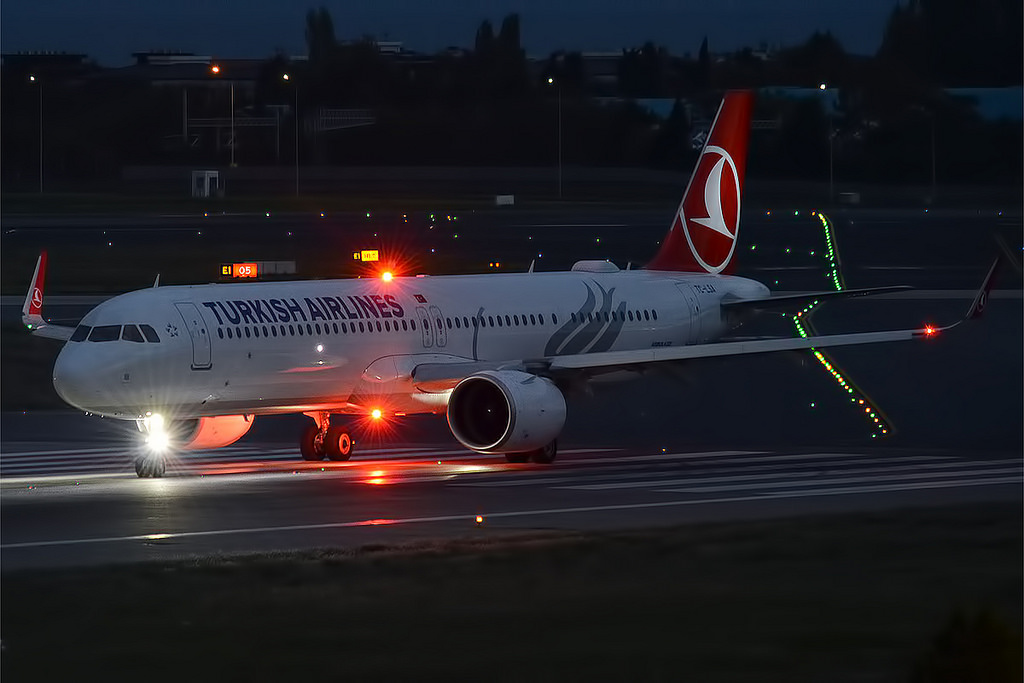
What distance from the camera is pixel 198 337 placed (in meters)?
34.5

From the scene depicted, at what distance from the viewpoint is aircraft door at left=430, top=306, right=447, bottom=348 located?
3838 centimetres

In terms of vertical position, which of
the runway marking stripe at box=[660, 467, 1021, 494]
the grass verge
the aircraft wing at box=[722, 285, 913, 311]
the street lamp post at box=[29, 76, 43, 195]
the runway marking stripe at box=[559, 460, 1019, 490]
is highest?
the street lamp post at box=[29, 76, 43, 195]

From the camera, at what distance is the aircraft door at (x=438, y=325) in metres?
38.4

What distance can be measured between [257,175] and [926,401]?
2370 inches

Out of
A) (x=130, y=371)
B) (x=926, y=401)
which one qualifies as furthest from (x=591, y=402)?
(x=130, y=371)

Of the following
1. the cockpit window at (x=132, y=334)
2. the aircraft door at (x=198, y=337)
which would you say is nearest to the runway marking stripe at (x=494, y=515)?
the aircraft door at (x=198, y=337)

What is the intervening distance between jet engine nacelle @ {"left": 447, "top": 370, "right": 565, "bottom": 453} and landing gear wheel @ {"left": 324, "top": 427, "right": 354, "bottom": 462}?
8.71 feet

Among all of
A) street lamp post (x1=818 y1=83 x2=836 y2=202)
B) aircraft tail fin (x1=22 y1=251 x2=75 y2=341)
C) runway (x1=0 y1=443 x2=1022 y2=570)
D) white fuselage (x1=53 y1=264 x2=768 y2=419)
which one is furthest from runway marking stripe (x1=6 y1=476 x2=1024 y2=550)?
street lamp post (x1=818 y1=83 x2=836 y2=202)

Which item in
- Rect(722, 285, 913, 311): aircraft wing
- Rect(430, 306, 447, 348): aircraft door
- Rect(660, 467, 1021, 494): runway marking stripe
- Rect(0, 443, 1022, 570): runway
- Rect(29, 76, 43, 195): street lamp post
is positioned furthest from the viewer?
Rect(29, 76, 43, 195): street lamp post

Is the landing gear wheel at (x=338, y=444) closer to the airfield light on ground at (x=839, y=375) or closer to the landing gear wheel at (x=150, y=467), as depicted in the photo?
the landing gear wheel at (x=150, y=467)

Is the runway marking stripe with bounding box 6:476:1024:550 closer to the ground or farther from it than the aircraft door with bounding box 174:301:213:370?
closer to the ground

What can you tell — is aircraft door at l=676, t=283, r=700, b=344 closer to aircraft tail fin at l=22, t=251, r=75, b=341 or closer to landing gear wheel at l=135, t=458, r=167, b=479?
aircraft tail fin at l=22, t=251, r=75, b=341

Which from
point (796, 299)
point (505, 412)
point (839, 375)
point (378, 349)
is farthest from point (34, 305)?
point (839, 375)

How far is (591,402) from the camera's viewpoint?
46.1 m
